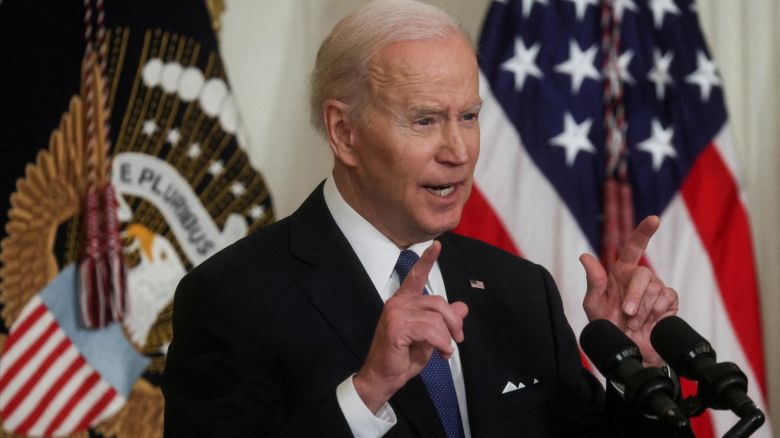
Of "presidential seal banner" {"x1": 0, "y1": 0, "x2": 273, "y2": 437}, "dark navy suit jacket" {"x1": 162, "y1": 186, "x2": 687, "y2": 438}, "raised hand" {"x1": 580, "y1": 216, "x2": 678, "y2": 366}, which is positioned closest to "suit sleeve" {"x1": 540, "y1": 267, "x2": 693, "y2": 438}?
"dark navy suit jacket" {"x1": 162, "y1": 186, "x2": 687, "y2": 438}

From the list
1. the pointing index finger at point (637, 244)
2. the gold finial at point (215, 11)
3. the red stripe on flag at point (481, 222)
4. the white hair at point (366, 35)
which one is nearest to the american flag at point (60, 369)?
the gold finial at point (215, 11)

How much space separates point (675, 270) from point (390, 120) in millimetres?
1941

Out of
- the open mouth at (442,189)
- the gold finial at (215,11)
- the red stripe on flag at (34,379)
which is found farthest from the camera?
the gold finial at (215,11)

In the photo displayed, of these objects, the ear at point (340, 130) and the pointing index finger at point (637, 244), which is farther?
the ear at point (340, 130)

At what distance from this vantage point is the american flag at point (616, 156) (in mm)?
3477

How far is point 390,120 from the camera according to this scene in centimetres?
192

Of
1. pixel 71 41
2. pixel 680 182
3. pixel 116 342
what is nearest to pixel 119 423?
pixel 116 342

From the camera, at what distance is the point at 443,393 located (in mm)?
1861

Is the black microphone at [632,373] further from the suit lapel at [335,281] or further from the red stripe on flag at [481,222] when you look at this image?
the red stripe on flag at [481,222]

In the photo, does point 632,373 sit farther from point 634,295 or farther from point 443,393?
point 443,393

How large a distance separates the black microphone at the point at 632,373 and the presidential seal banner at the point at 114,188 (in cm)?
180

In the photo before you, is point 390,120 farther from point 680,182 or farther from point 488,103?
point 680,182

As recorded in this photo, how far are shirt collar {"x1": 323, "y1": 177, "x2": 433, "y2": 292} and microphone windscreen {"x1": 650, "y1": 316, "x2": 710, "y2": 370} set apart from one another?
537 millimetres

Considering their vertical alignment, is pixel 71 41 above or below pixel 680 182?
above
